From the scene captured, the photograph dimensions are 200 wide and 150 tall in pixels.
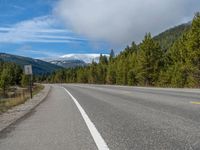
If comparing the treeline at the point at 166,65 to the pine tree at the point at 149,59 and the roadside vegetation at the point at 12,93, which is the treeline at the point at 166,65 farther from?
the roadside vegetation at the point at 12,93

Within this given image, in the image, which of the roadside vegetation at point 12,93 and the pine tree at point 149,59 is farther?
the pine tree at point 149,59

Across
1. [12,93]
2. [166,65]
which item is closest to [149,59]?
[166,65]

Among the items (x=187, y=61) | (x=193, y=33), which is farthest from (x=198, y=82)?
(x=193, y=33)

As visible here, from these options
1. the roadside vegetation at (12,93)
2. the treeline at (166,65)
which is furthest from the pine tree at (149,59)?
the roadside vegetation at (12,93)

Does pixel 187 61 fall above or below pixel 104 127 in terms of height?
→ above

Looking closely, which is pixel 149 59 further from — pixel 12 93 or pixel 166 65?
pixel 12 93

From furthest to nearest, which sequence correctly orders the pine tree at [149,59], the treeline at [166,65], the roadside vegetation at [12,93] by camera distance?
the pine tree at [149,59], the treeline at [166,65], the roadside vegetation at [12,93]

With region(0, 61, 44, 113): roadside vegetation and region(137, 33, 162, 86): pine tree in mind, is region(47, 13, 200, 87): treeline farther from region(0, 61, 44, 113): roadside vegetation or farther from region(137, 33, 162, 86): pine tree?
region(0, 61, 44, 113): roadside vegetation

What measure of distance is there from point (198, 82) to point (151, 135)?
163 ft

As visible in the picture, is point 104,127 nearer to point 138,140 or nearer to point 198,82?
point 138,140

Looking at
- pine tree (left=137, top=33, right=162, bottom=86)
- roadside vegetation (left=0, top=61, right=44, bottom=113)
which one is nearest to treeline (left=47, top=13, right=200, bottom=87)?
pine tree (left=137, top=33, right=162, bottom=86)

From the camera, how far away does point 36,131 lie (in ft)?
32.4

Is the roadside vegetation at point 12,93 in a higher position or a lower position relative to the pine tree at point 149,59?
lower

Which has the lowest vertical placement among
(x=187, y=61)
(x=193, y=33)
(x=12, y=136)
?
(x=12, y=136)
